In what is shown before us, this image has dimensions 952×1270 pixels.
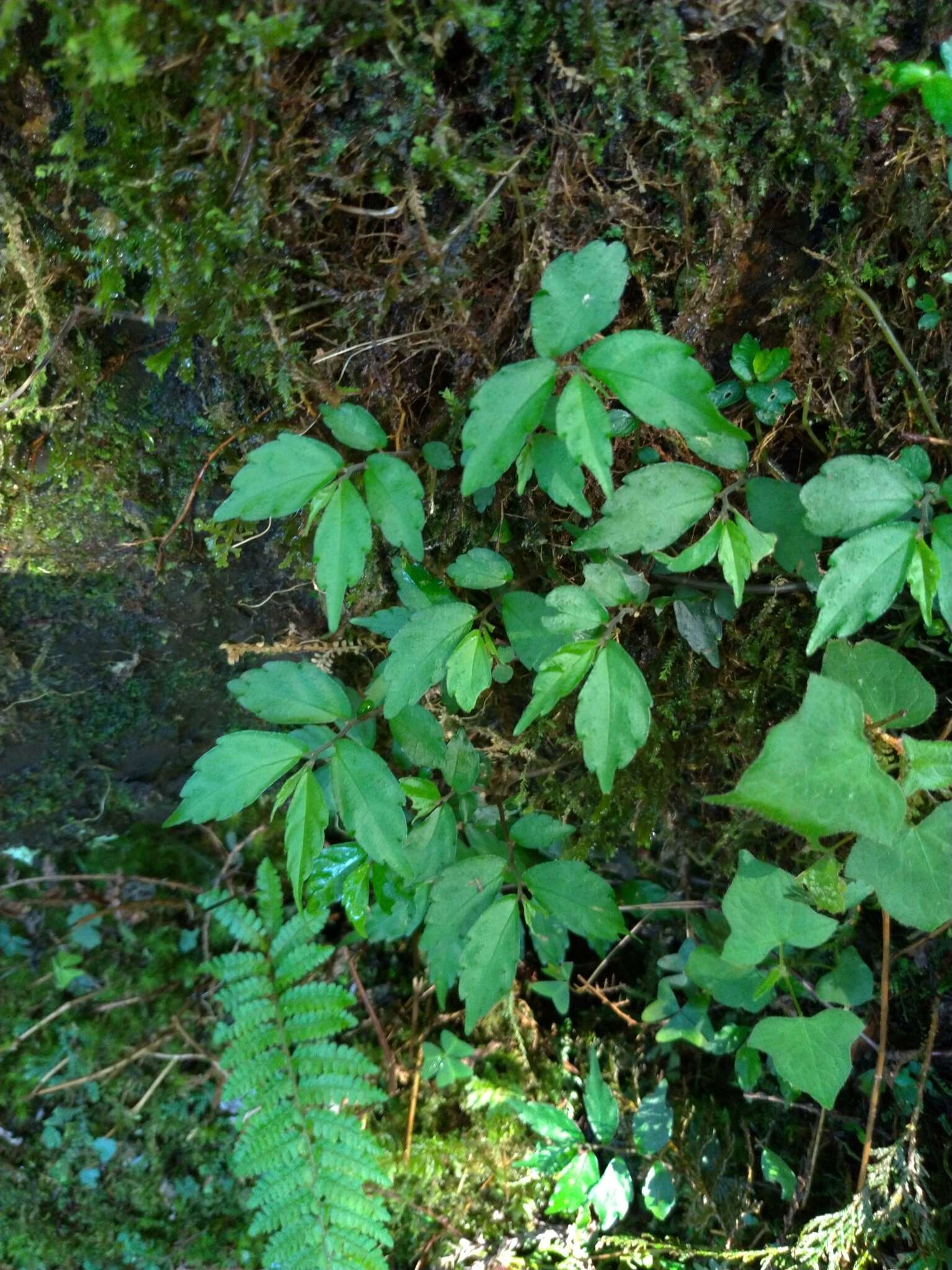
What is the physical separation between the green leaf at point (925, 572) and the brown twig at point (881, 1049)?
893 millimetres

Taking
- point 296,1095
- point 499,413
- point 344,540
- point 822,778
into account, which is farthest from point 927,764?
point 296,1095

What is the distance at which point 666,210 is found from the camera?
4.31 ft

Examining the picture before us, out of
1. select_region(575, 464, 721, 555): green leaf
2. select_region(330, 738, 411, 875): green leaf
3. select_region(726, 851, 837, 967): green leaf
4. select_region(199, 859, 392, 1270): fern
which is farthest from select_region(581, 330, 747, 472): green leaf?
select_region(199, 859, 392, 1270): fern

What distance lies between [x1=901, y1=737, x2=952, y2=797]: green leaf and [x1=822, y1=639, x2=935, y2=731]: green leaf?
55mm

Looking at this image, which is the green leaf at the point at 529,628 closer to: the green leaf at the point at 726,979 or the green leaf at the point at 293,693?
the green leaf at the point at 293,693

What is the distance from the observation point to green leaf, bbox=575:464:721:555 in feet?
4.35

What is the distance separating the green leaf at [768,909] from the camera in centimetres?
153

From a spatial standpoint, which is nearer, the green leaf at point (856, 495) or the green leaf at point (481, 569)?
the green leaf at point (856, 495)

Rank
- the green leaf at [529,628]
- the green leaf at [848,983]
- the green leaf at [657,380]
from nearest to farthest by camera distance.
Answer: the green leaf at [657,380]
the green leaf at [529,628]
the green leaf at [848,983]

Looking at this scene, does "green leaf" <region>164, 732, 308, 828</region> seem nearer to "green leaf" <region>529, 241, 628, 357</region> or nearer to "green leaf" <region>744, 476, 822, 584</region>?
"green leaf" <region>529, 241, 628, 357</region>

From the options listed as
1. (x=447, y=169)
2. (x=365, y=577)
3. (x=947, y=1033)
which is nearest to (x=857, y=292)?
(x=447, y=169)

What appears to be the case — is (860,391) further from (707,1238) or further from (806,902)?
(707,1238)

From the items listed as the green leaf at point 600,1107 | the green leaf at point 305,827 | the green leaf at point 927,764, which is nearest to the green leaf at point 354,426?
the green leaf at point 305,827

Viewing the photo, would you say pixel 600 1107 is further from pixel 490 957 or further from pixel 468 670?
pixel 468 670
